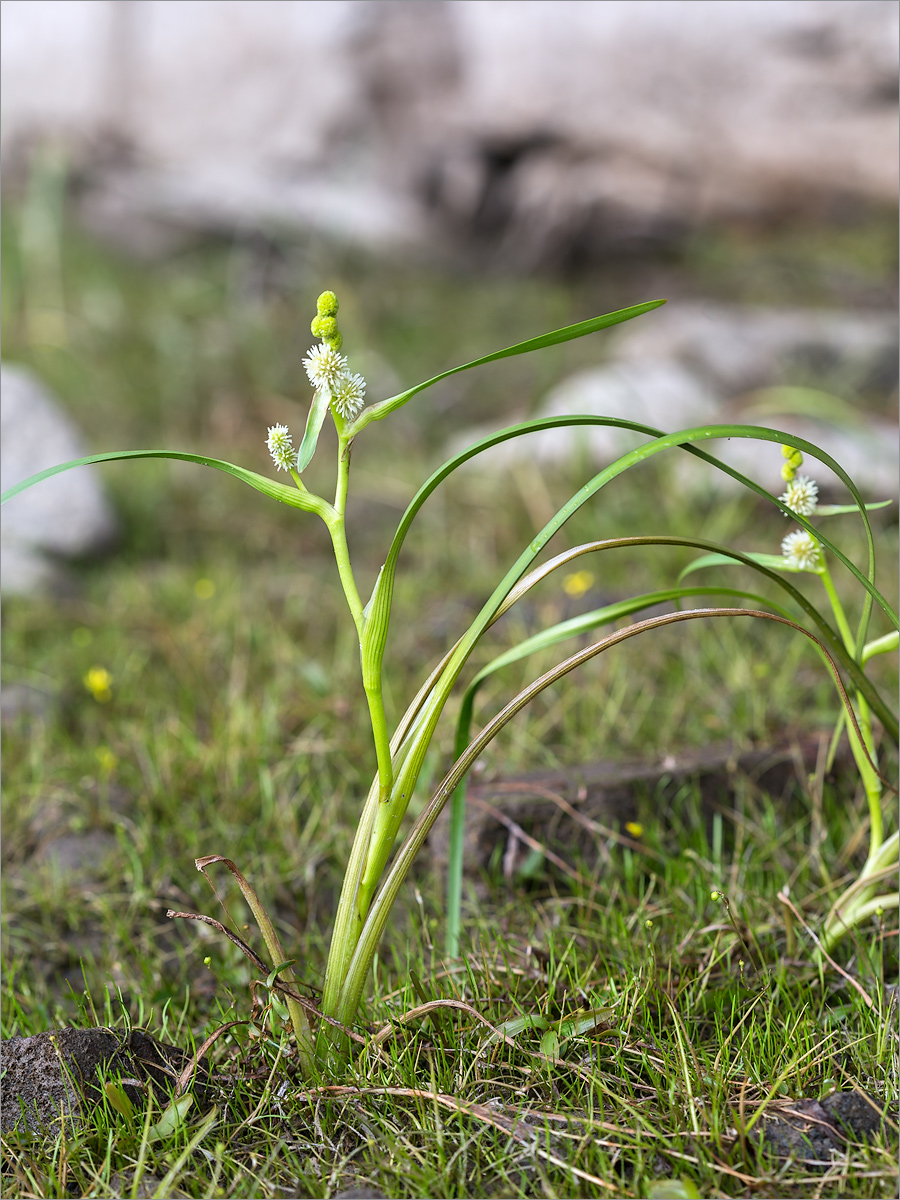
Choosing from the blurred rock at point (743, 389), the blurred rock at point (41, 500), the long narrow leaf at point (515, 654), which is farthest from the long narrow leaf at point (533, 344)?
the blurred rock at point (41, 500)

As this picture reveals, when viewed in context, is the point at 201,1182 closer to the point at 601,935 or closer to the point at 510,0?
the point at 601,935

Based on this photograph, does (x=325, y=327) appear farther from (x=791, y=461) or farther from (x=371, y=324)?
(x=371, y=324)

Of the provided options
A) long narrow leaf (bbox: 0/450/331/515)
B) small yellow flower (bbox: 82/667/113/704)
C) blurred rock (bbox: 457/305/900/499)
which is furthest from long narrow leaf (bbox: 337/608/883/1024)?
blurred rock (bbox: 457/305/900/499)

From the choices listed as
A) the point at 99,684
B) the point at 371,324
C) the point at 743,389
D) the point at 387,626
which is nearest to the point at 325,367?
the point at 387,626

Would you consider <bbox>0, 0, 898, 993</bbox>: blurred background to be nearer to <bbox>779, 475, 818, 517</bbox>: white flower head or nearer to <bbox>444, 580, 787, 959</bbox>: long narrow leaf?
<bbox>444, 580, 787, 959</bbox>: long narrow leaf

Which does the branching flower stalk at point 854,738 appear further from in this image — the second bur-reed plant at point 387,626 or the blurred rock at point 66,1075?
the blurred rock at point 66,1075
